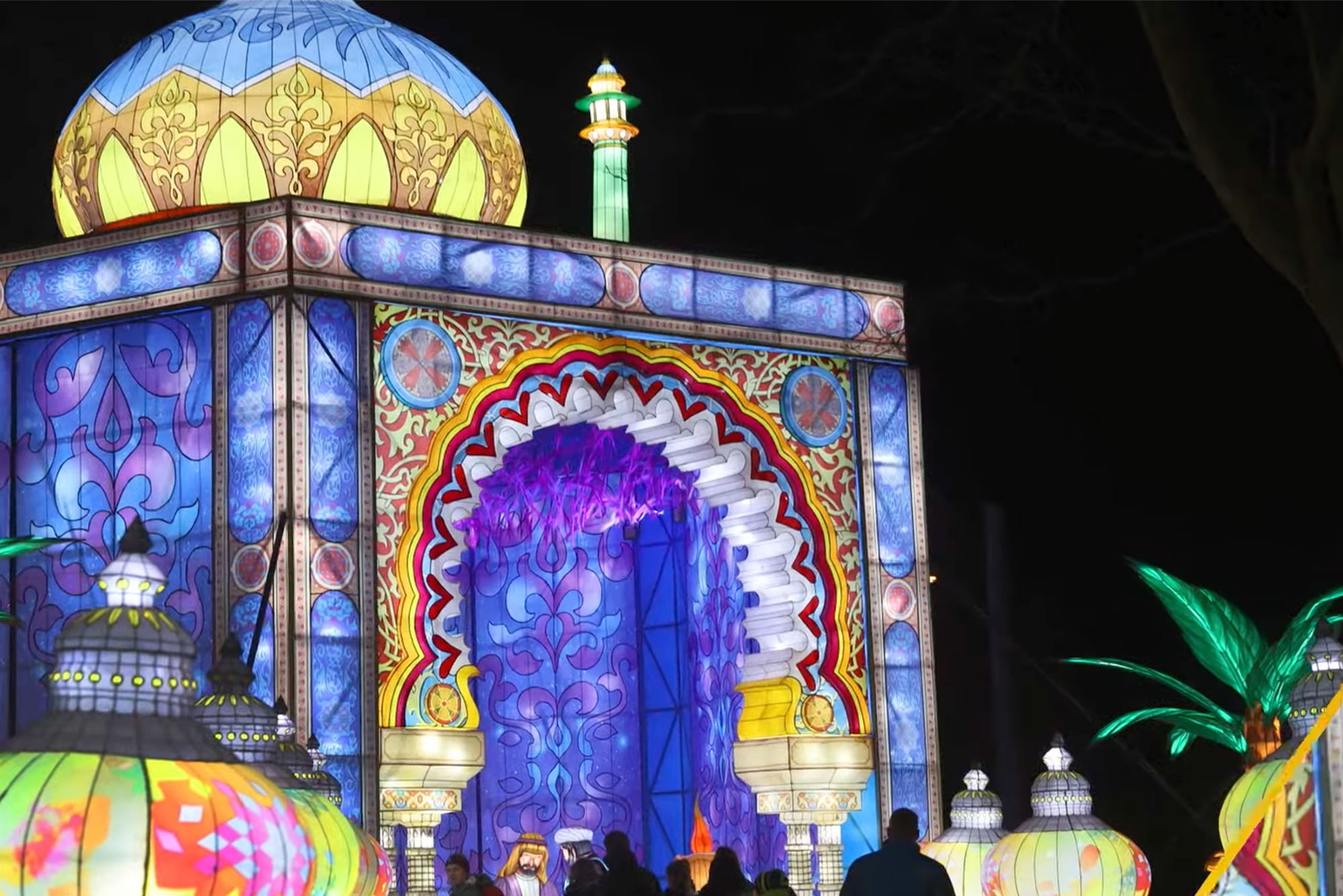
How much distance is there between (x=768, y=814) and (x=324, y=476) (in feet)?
14.4

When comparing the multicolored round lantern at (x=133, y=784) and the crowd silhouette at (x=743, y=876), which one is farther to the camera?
the crowd silhouette at (x=743, y=876)

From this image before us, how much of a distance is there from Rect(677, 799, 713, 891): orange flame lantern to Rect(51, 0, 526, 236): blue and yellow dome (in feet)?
14.6

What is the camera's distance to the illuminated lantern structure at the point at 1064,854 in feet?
47.3

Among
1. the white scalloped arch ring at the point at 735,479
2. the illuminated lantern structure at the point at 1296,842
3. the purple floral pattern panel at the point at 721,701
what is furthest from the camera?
the purple floral pattern panel at the point at 721,701

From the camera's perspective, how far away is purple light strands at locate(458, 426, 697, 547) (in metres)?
18.5

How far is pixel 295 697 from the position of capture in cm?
1549

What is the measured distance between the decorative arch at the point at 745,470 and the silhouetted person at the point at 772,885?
5804 millimetres

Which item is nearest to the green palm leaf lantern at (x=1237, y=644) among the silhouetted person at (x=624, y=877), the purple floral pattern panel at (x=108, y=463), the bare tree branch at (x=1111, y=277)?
the purple floral pattern panel at (x=108, y=463)

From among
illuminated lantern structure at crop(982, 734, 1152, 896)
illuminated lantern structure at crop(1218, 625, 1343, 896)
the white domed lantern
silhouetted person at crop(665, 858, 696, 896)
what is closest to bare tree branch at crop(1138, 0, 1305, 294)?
illuminated lantern structure at crop(1218, 625, 1343, 896)

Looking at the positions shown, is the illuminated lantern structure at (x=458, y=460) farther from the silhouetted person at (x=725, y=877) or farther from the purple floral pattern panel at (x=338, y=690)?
the silhouetted person at (x=725, y=877)

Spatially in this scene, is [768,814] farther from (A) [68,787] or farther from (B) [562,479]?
(A) [68,787]

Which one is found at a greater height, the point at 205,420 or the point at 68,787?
the point at 205,420

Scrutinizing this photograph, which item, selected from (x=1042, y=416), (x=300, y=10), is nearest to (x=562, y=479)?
(x=300, y=10)

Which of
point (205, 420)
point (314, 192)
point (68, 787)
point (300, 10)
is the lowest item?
point (68, 787)
